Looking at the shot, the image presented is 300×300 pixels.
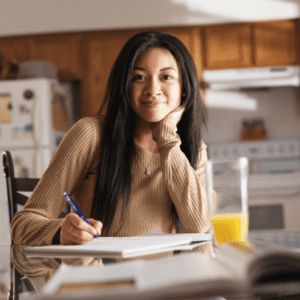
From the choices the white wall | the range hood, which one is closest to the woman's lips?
the range hood

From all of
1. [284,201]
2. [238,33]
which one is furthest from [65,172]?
[238,33]

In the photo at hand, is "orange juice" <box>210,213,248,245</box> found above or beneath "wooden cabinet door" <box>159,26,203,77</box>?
beneath

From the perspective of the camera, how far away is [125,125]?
1.15m

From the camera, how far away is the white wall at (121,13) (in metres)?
3.26

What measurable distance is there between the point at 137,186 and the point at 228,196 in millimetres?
485

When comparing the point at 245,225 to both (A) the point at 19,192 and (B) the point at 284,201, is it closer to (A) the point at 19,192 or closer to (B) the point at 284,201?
(A) the point at 19,192

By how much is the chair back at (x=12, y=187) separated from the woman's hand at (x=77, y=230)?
16.2 inches

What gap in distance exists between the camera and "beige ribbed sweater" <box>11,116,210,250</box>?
0.99m

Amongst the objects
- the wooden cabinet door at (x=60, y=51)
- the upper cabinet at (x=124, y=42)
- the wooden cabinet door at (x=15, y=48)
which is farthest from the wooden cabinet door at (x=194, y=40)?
the wooden cabinet door at (x=15, y=48)

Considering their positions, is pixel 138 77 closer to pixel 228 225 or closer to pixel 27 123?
pixel 228 225

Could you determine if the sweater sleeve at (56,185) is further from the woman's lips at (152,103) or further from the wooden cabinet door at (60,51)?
the wooden cabinet door at (60,51)

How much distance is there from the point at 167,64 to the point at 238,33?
7.83 ft

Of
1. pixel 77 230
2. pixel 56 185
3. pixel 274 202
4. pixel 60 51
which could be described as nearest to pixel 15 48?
pixel 60 51

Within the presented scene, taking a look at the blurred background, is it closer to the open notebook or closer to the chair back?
the chair back
